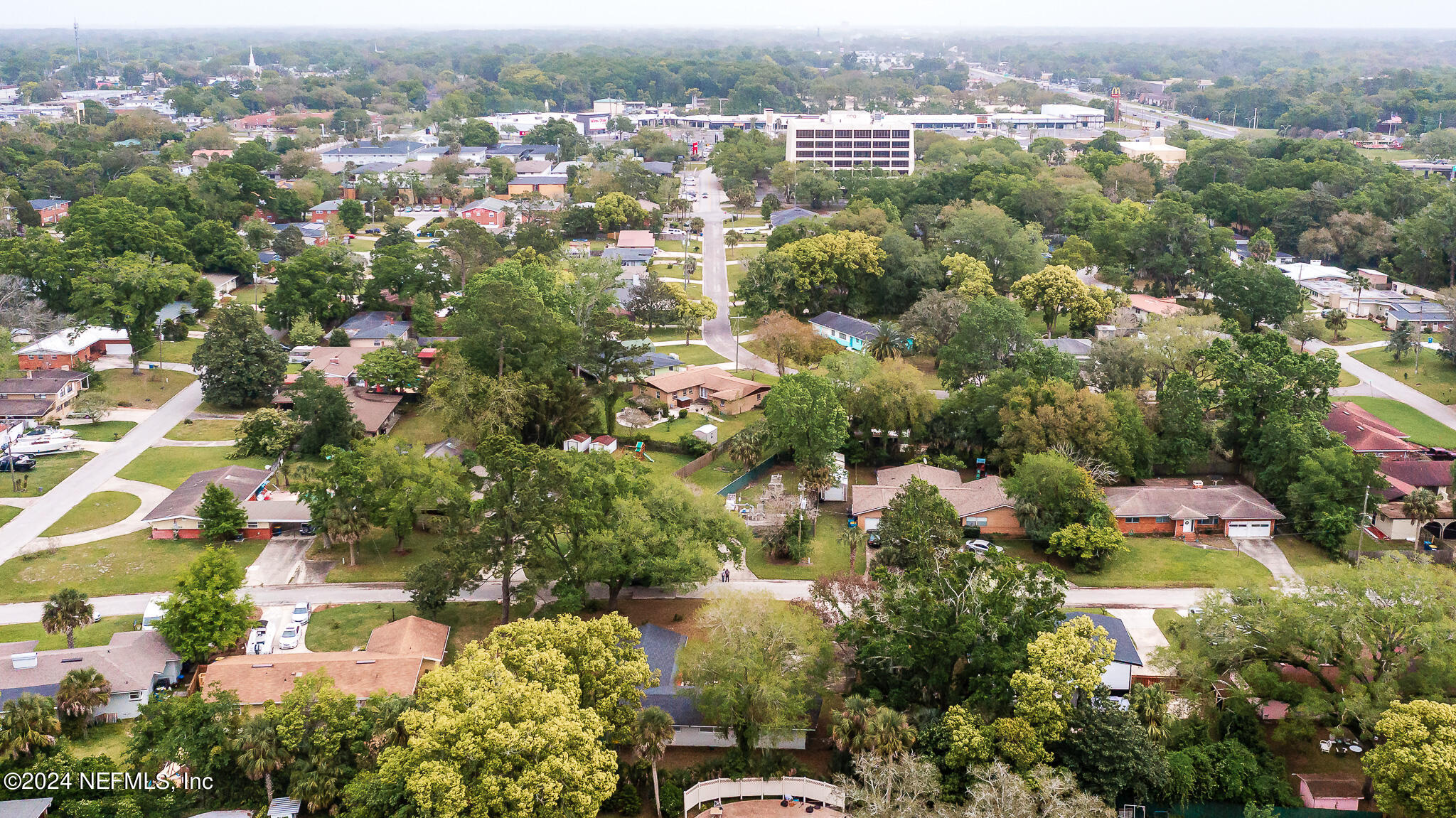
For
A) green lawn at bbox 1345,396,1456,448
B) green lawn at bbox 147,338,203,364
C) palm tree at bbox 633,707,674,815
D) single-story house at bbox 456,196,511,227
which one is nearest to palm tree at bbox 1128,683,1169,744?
palm tree at bbox 633,707,674,815

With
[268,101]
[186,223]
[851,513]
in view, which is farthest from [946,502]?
[268,101]

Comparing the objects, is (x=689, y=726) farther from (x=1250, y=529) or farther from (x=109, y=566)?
(x=1250, y=529)

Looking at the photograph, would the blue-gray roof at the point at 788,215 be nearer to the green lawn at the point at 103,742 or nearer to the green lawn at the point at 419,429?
the green lawn at the point at 419,429

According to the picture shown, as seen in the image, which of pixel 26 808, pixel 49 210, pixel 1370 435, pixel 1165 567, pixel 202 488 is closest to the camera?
pixel 26 808

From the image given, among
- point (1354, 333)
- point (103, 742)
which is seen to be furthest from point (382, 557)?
point (1354, 333)

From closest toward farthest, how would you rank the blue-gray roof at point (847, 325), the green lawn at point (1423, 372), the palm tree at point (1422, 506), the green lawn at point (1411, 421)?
the palm tree at point (1422, 506), the green lawn at point (1411, 421), the green lawn at point (1423, 372), the blue-gray roof at point (847, 325)

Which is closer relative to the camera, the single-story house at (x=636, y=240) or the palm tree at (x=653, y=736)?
the palm tree at (x=653, y=736)

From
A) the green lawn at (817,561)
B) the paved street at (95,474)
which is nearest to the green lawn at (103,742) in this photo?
the paved street at (95,474)
